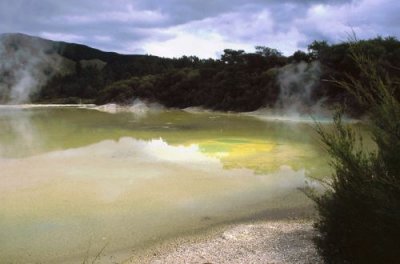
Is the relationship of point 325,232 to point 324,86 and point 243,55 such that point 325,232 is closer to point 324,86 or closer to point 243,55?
point 324,86

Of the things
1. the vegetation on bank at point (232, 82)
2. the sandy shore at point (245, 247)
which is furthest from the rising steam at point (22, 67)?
the sandy shore at point (245, 247)

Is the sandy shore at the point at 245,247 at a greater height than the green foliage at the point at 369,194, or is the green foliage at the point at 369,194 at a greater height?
the green foliage at the point at 369,194

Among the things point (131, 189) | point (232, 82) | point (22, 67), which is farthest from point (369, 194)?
point (22, 67)

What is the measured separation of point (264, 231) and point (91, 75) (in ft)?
239

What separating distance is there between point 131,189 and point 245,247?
13.0 ft

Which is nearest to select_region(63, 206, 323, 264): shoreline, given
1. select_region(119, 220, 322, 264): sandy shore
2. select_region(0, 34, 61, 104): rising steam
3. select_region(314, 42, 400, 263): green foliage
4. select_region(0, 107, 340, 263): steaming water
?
select_region(119, 220, 322, 264): sandy shore

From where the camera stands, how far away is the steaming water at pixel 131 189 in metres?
6.09

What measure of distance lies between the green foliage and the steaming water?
269 centimetres

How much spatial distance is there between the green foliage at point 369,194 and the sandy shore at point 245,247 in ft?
2.00

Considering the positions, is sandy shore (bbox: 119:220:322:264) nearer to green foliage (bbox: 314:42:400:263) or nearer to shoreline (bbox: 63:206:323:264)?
shoreline (bbox: 63:206:323:264)

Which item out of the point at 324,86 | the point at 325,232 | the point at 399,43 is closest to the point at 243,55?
the point at 324,86

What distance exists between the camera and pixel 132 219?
Answer: 22.4 ft

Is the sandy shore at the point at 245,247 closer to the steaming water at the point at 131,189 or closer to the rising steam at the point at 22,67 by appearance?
the steaming water at the point at 131,189

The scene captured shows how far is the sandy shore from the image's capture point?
15.9 ft
